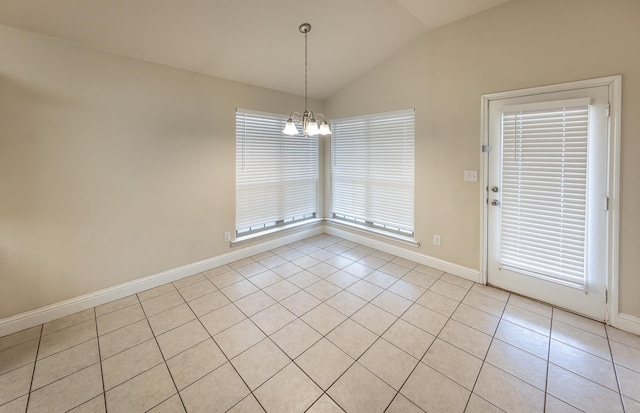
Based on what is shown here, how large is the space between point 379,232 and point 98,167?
11.5 feet

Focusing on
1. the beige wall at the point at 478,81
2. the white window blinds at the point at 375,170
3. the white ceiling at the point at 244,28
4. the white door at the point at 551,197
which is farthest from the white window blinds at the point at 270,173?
the white door at the point at 551,197

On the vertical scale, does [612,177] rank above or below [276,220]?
above

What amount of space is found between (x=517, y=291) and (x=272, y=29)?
12.3 feet

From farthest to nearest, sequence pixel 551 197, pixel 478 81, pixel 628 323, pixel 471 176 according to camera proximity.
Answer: pixel 471 176 < pixel 478 81 < pixel 551 197 < pixel 628 323

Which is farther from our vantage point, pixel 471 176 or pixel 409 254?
pixel 409 254

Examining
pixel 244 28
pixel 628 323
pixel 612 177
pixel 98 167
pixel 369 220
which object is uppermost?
pixel 244 28

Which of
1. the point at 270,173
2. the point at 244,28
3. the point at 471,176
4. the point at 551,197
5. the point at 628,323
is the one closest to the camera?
the point at 628,323

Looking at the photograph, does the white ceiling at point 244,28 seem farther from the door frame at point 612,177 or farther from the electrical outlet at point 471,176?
the electrical outlet at point 471,176

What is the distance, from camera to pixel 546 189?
251cm

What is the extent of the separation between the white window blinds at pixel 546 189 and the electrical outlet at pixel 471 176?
0.27m

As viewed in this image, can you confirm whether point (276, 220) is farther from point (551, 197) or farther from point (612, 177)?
point (612, 177)

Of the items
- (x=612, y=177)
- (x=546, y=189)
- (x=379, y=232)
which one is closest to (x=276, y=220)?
(x=379, y=232)

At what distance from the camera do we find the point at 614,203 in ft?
7.22

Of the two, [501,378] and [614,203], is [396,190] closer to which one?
[614,203]
